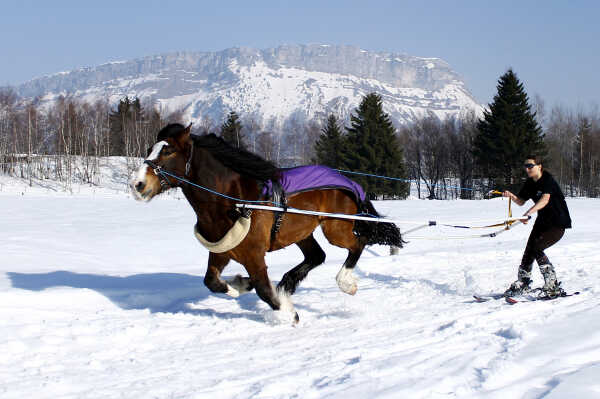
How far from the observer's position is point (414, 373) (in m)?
3.21

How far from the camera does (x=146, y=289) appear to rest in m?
6.65

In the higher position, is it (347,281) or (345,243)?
(345,243)

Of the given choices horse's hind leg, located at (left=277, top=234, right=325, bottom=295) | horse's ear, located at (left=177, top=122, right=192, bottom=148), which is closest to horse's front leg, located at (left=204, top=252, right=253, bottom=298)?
horse's hind leg, located at (left=277, top=234, right=325, bottom=295)

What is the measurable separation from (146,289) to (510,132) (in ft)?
107

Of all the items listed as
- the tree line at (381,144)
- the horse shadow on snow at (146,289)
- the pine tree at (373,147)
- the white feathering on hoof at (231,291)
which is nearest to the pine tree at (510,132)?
the tree line at (381,144)

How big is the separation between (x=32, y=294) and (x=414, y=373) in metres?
4.41

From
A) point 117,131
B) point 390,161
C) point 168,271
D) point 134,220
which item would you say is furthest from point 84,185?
point 168,271

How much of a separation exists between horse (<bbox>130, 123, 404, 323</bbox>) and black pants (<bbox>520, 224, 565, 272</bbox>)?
2388mm

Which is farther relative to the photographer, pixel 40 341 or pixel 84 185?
pixel 84 185

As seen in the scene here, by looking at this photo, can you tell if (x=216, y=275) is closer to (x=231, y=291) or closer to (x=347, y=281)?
(x=231, y=291)

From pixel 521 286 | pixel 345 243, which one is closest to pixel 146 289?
pixel 345 243

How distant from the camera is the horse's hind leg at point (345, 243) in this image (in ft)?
19.0

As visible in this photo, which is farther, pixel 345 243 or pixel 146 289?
pixel 146 289

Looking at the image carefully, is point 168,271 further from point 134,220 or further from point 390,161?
point 390,161
